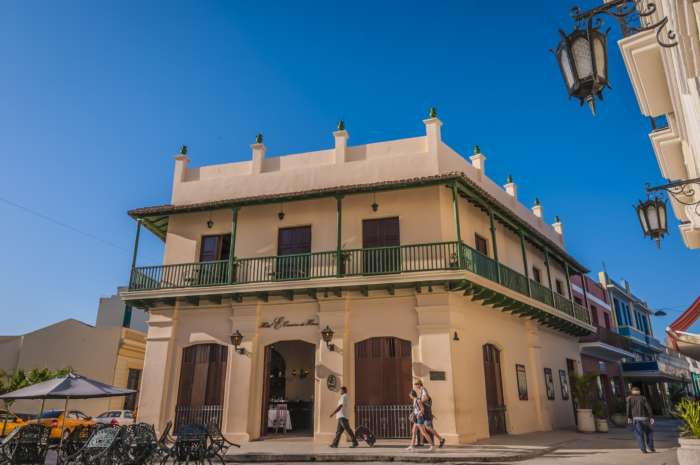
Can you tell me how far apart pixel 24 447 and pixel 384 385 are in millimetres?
9022

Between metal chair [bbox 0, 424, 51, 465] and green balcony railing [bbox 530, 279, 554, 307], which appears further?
green balcony railing [bbox 530, 279, 554, 307]

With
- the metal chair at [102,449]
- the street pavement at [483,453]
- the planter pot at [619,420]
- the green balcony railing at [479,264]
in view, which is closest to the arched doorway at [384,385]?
the street pavement at [483,453]

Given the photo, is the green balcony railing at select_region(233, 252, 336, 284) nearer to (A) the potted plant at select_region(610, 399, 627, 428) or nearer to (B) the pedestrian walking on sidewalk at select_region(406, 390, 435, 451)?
(B) the pedestrian walking on sidewalk at select_region(406, 390, 435, 451)

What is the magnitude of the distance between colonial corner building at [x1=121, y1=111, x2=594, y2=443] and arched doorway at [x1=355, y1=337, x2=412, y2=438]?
0.03m

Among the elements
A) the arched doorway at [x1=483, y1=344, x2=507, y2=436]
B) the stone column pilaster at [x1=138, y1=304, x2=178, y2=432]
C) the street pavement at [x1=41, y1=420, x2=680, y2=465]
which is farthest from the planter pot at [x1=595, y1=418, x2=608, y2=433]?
the stone column pilaster at [x1=138, y1=304, x2=178, y2=432]

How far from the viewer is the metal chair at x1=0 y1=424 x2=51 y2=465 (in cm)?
904

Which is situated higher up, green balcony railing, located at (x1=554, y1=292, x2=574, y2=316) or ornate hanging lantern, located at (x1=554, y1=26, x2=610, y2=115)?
green balcony railing, located at (x1=554, y1=292, x2=574, y2=316)

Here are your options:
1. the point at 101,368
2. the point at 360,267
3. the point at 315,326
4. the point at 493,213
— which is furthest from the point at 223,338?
the point at 101,368

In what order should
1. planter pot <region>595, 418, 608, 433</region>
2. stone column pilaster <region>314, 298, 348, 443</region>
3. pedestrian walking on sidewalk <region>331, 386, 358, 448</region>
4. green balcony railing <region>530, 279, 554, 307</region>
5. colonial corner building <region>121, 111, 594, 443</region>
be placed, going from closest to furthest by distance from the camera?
pedestrian walking on sidewalk <region>331, 386, 358, 448</region>, stone column pilaster <region>314, 298, 348, 443</region>, colonial corner building <region>121, 111, 594, 443</region>, planter pot <region>595, 418, 608, 433</region>, green balcony railing <region>530, 279, 554, 307</region>

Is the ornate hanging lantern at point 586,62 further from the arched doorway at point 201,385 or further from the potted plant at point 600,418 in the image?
the potted plant at point 600,418

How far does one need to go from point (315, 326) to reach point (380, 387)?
276 cm

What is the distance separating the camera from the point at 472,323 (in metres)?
15.9

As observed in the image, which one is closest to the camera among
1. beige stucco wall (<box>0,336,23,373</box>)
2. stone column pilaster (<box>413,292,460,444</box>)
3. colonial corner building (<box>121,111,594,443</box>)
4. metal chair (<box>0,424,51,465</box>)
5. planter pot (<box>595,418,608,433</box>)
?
metal chair (<box>0,424,51,465</box>)

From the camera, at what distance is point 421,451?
11.8m
